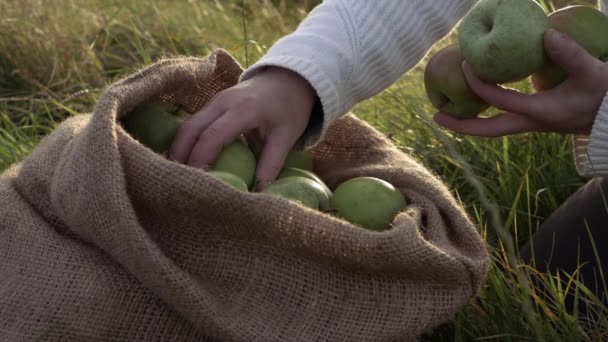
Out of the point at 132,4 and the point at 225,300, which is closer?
the point at 225,300

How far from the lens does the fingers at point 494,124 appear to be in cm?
178

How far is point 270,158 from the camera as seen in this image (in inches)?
67.6

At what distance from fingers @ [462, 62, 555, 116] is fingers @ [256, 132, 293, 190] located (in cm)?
40

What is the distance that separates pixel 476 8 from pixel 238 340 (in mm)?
832

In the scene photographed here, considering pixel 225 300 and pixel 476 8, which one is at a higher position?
pixel 476 8

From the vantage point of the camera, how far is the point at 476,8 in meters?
1.79

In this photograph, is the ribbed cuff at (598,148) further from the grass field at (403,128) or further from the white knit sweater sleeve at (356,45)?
the white knit sweater sleeve at (356,45)

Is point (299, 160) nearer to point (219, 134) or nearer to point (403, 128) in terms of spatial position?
point (219, 134)

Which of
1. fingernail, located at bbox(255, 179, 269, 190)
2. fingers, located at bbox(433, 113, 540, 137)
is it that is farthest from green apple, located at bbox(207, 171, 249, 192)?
fingers, located at bbox(433, 113, 540, 137)

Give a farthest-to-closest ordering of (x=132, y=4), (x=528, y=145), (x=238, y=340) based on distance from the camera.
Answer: (x=132, y=4) < (x=528, y=145) < (x=238, y=340)

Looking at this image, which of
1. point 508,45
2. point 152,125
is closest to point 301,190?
point 152,125

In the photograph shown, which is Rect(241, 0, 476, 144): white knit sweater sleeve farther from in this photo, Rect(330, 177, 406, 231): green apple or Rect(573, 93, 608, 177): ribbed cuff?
Rect(573, 93, 608, 177): ribbed cuff

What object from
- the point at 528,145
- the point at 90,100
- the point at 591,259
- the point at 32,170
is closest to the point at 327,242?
the point at 32,170

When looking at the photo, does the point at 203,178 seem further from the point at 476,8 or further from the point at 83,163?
the point at 476,8
